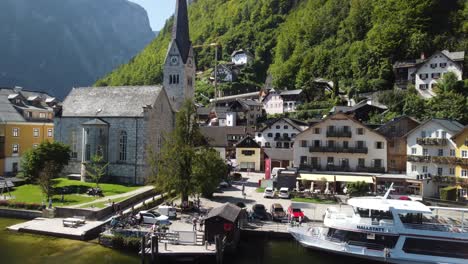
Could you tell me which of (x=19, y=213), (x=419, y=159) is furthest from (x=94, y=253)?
(x=419, y=159)

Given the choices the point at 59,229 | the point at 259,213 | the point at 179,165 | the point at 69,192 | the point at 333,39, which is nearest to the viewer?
the point at 59,229

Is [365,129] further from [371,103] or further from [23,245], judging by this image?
[23,245]

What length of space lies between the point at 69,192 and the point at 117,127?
34.6ft

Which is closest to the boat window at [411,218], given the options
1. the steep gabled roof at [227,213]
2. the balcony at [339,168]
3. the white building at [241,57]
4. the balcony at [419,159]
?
the steep gabled roof at [227,213]

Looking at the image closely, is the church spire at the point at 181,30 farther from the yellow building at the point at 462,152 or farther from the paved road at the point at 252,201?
the yellow building at the point at 462,152

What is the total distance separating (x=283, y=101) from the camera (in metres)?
93.0

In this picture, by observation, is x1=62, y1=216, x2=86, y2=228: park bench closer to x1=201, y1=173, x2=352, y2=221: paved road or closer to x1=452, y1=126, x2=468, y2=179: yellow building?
x1=201, y1=173, x2=352, y2=221: paved road

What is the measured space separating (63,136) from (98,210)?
75.7 ft

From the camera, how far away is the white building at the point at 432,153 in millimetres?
42125

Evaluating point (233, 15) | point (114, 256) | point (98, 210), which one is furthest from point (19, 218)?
point (233, 15)

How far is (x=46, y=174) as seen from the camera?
36.2 m

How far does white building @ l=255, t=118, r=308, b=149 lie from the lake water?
3759cm

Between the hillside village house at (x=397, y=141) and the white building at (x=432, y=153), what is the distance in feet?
6.70

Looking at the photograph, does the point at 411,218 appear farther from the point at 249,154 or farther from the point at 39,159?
the point at 39,159
